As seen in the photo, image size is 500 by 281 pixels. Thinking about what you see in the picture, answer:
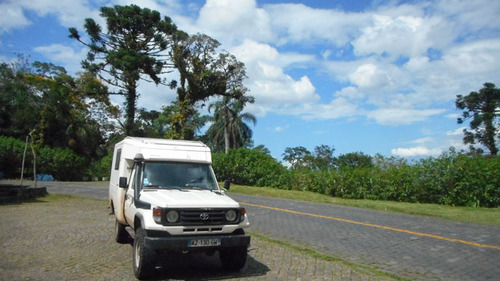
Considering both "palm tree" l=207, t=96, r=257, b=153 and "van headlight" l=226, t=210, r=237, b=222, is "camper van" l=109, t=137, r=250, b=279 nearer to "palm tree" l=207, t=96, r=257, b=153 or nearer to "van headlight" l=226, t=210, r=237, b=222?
"van headlight" l=226, t=210, r=237, b=222

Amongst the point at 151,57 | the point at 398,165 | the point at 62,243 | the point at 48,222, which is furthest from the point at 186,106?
the point at 62,243

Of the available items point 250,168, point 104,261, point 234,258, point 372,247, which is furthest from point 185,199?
point 250,168

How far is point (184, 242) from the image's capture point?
21.1ft

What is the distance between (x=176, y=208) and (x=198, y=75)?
37.0 metres

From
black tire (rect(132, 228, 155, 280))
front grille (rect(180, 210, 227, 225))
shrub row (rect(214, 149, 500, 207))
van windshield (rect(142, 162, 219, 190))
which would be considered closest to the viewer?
black tire (rect(132, 228, 155, 280))

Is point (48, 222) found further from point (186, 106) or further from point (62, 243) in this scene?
point (186, 106)

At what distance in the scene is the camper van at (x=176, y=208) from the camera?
6.52 m

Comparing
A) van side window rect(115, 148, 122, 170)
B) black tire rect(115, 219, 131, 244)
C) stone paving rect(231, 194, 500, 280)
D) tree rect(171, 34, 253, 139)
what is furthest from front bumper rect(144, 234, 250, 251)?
tree rect(171, 34, 253, 139)

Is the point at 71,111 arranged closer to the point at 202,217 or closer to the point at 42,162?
the point at 42,162

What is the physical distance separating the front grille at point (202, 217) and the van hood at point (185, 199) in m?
0.10

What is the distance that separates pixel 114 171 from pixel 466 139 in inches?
1977

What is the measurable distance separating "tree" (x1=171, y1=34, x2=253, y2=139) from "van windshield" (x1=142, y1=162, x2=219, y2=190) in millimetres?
32033

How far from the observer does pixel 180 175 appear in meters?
8.12

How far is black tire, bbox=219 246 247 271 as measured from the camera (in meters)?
7.10
